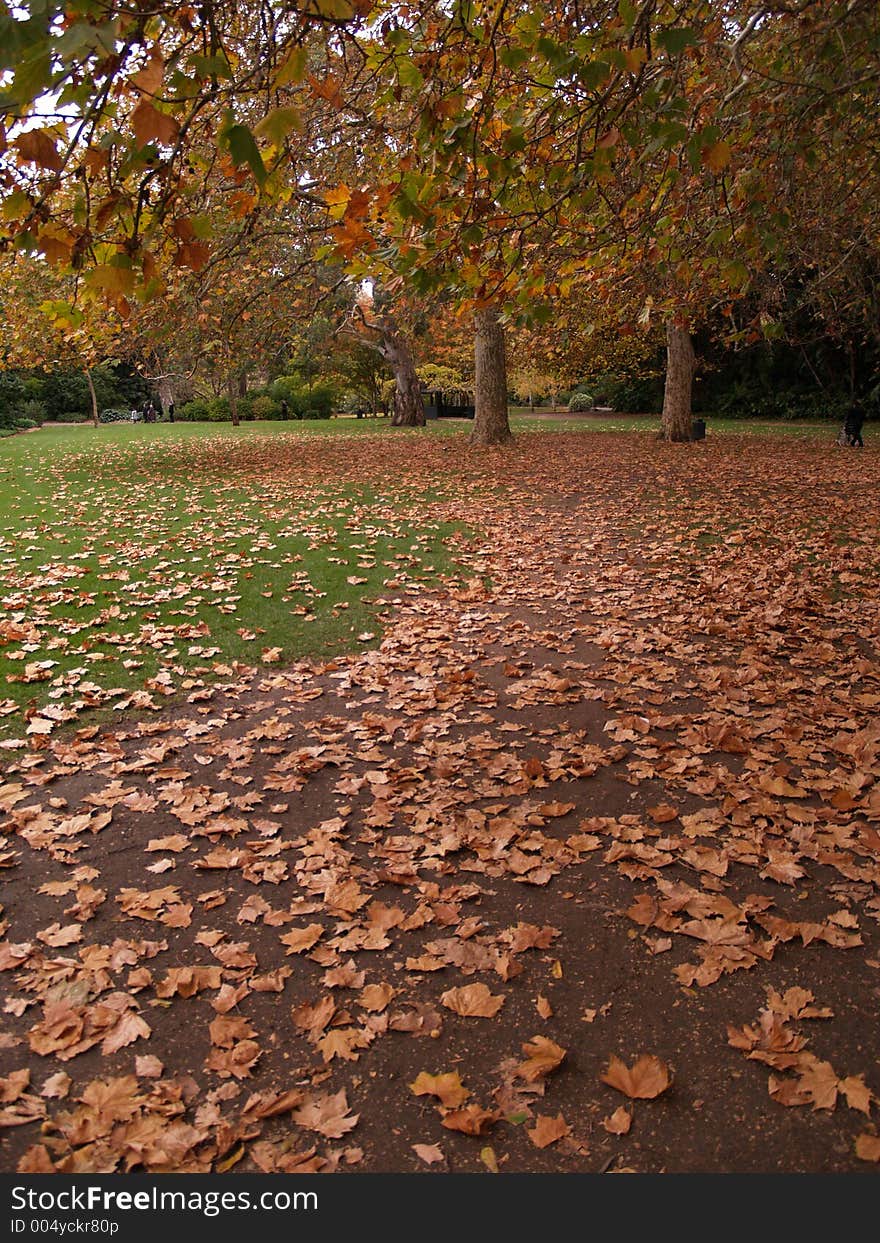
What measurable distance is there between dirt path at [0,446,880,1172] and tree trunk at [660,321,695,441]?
16.5 metres

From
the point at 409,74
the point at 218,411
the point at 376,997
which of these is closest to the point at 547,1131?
the point at 376,997

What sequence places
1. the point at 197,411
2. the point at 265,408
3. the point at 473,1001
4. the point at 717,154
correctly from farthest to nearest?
the point at 197,411 → the point at 265,408 → the point at 717,154 → the point at 473,1001

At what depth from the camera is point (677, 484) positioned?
15.2 metres

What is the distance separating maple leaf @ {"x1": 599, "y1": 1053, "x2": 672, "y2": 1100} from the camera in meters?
2.58

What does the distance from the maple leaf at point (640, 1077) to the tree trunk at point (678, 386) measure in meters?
20.6

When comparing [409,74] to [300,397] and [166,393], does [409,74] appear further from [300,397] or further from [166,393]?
[166,393]

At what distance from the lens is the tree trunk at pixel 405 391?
28.7m

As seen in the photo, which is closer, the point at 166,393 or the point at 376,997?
the point at 376,997

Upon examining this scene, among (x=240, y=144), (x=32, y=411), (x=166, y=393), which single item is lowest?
(x=240, y=144)

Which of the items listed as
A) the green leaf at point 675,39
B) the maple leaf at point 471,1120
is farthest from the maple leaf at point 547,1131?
the green leaf at point 675,39

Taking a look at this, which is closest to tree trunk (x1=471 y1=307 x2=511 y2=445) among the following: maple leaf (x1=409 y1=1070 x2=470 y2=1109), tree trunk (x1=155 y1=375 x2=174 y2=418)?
maple leaf (x1=409 y1=1070 x2=470 y2=1109)

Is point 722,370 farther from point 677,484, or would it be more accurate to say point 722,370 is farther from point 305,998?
point 305,998

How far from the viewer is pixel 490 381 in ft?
67.7

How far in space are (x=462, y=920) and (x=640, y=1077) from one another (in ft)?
3.37
